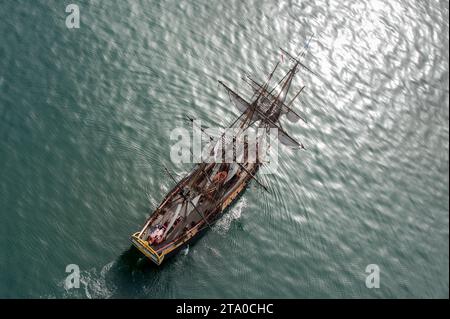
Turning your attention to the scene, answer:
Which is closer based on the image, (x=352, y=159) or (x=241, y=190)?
(x=241, y=190)

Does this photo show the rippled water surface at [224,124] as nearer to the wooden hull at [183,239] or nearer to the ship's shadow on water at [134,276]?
the ship's shadow on water at [134,276]

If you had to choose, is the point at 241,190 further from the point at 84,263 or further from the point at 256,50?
the point at 256,50

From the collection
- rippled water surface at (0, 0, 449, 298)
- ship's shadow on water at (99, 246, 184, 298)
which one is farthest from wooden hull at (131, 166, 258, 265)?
ship's shadow on water at (99, 246, 184, 298)

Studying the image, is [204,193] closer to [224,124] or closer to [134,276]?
[134,276]

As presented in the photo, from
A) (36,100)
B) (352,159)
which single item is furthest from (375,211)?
(36,100)

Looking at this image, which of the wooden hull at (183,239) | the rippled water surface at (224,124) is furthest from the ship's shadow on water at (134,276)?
the wooden hull at (183,239)

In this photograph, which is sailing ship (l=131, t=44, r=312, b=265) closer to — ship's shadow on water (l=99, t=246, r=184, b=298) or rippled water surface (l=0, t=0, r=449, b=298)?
ship's shadow on water (l=99, t=246, r=184, b=298)

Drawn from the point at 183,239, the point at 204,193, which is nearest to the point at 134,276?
the point at 183,239
